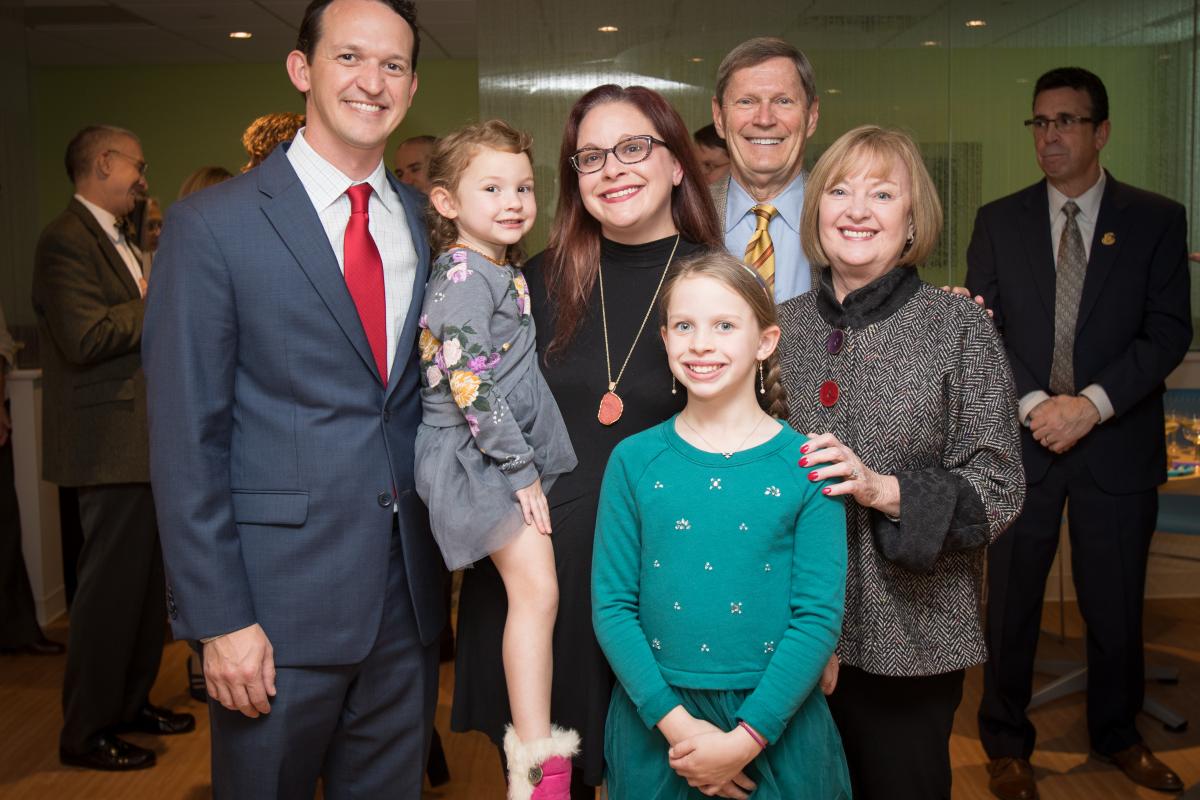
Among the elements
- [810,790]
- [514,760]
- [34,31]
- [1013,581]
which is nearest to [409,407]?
[514,760]

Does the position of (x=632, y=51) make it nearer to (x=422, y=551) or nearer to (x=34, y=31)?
(x=422, y=551)

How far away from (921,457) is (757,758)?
0.59 m

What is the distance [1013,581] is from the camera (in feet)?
11.4

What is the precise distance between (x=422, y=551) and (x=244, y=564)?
13.1 inches

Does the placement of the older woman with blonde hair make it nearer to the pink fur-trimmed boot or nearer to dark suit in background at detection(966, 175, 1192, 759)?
the pink fur-trimmed boot

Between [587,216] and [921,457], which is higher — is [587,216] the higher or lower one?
the higher one

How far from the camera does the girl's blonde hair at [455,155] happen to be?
2.20 meters

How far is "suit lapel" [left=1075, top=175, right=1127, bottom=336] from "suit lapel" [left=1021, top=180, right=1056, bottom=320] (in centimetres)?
10

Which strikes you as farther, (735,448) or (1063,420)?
(1063,420)

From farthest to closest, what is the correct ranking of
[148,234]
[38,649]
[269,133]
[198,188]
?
[38,649], [148,234], [198,188], [269,133]

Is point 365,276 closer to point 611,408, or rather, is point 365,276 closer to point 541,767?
point 611,408

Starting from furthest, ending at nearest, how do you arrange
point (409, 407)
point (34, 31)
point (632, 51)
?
point (34, 31) → point (632, 51) → point (409, 407)

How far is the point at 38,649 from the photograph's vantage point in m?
4.68

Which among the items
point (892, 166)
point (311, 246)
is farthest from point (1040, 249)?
point (311, 246)
